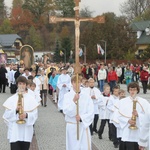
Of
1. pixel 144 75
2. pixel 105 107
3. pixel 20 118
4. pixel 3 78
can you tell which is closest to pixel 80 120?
pixel 20 118

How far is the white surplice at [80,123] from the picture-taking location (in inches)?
292

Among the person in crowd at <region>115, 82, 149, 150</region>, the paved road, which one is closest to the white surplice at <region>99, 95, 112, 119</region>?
the paved road

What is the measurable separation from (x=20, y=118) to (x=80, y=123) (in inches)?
41.5

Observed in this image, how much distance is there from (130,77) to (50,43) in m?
76.0

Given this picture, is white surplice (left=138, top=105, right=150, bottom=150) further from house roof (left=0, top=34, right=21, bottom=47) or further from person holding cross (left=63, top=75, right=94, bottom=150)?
house roof (left=0, top=34, right=21, bottom=47)

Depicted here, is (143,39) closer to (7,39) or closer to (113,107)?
(7,39)

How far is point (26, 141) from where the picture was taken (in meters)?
7.23

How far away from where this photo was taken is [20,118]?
699 centimetres

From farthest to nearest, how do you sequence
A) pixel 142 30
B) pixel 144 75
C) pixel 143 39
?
pixel 142 30, pixel 143 39, pixel 144 75

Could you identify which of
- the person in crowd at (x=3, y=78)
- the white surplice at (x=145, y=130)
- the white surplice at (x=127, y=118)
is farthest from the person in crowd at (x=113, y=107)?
the person in crowd at (x=3, y=78)

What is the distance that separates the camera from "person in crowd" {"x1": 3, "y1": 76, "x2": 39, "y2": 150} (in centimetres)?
708

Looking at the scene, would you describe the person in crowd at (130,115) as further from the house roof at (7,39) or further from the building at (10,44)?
the house roof at (7,39)

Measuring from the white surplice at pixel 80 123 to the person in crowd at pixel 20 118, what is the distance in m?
0.63

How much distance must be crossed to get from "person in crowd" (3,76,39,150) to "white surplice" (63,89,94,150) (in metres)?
0.63
